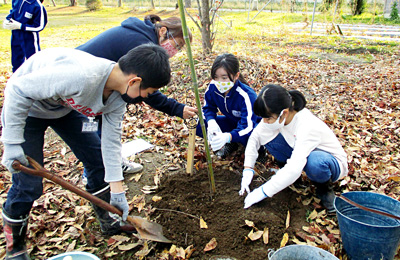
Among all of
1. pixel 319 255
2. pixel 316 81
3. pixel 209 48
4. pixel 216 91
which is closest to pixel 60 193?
pixel 216 91

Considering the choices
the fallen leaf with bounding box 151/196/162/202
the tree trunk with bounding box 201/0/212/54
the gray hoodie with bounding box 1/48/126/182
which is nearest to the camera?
the gray hoodie with bounding box 1/48/126/182

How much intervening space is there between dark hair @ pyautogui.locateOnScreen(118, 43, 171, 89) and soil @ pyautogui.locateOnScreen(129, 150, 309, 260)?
1285 mm

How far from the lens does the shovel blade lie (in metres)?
2.25

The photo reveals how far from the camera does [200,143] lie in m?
3.92

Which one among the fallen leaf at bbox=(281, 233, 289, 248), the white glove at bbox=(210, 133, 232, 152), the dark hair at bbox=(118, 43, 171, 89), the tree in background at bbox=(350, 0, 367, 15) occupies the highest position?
the tree in background at bbox=(350, 0, 367, 15)

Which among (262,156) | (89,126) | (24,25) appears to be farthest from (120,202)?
(24,25)

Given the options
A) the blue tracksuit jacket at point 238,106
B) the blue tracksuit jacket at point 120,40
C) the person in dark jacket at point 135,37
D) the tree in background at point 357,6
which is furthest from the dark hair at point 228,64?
the tree in background at point 357,6

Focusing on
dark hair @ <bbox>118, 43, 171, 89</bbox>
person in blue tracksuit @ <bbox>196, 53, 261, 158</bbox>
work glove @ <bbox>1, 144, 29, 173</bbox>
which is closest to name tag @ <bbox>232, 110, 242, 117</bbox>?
person in blue tracksuit @ <bbox>196, 53, 261, 158</bbox>

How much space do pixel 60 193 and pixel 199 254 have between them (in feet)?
5.56

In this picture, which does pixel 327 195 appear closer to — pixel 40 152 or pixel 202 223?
pixel 202 223

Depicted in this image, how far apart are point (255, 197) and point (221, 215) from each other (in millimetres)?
340

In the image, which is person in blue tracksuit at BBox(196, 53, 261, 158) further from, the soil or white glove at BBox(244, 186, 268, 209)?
white glove at BBox(244, 186, 268, 209)

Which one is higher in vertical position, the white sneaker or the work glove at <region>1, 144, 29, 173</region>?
the work glove at <region>1, 144, 29, 173</region>

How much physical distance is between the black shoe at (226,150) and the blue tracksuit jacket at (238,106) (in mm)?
301
